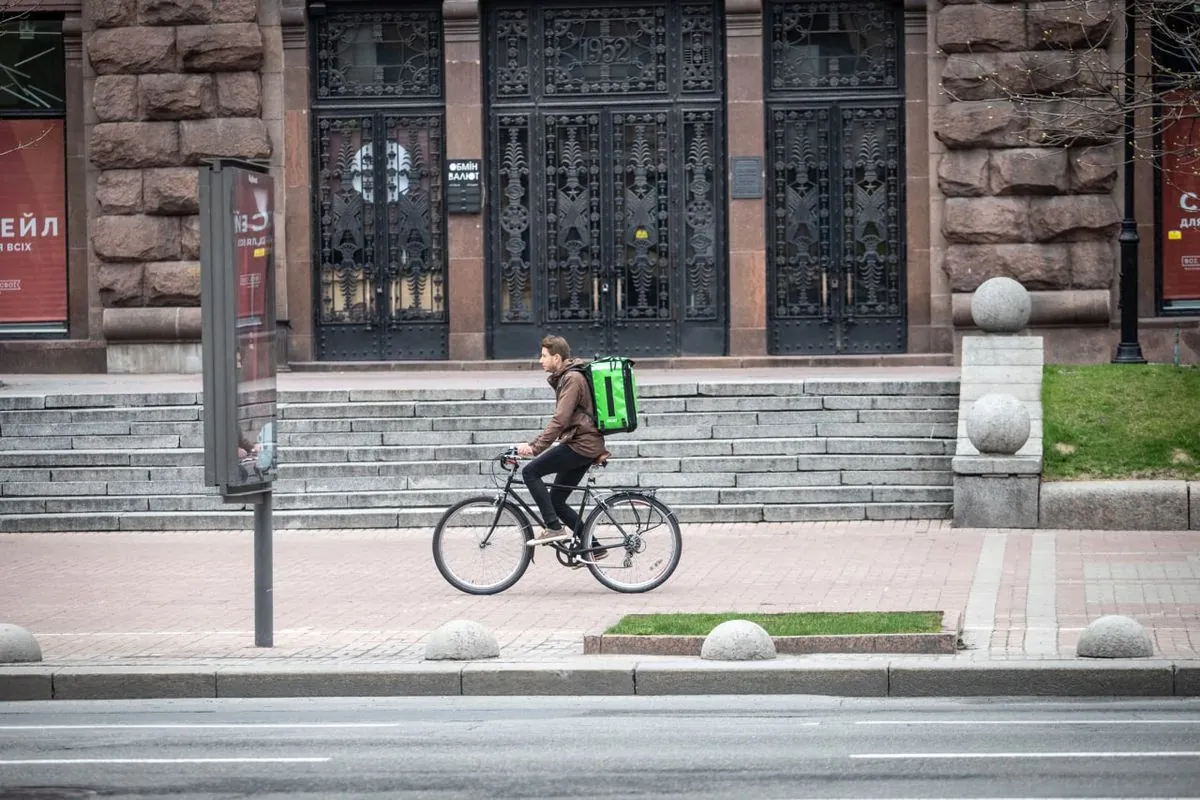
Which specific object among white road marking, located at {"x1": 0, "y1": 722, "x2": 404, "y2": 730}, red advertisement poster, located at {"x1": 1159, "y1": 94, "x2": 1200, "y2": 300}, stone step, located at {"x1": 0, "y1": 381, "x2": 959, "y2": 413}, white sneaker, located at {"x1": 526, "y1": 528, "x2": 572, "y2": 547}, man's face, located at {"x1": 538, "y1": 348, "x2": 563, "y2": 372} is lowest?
white road marking, located at {"x1": 0, "y1": 722, "x2": 404, "y2": 730}

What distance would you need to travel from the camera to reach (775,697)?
10.1 meters

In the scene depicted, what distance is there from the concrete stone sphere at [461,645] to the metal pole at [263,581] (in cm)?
110

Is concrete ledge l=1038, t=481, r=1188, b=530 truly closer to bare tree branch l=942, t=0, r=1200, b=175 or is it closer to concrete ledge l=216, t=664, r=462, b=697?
bare tree branch l=942, t=0, r=1200, b=175

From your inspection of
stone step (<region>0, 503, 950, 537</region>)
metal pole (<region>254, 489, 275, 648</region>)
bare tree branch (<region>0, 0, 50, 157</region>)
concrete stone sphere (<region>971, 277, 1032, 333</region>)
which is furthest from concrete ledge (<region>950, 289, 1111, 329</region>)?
metal pole (<region>254, 489, 275, 648</region>)

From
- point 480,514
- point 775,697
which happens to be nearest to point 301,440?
point 480,514

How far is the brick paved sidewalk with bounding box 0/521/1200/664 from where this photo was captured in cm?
1143

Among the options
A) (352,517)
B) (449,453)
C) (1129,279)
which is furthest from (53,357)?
(1129,279)

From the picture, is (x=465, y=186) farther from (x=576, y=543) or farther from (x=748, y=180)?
(x=576, y=543)

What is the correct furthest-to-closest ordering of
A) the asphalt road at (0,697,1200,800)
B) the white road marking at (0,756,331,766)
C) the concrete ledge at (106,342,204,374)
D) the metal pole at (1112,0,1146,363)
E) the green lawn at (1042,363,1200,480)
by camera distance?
the concrete ledge at (106,342,204,374), the metal pole at (1112,0,1146,363), the green lawn at (1042,363,1200,480), the white road marking at (0,756,331,766), the asphalt road at (0,697,1200,800)

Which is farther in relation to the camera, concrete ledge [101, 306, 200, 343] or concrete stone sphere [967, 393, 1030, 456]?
concrete ledge [101, 306, 200, 343]

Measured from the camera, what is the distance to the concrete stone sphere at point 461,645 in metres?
10.7

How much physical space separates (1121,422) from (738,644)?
8335 millimetres

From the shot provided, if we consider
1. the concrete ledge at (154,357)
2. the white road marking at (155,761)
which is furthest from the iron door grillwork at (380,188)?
the white road marking at (155,761)

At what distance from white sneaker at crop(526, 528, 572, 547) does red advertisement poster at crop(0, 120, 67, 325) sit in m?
14.0
